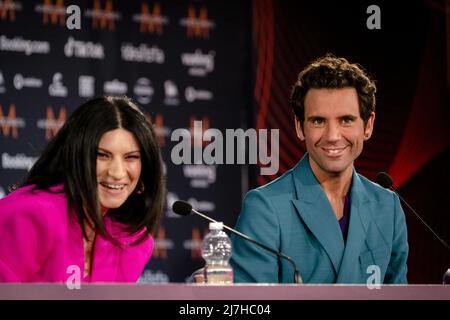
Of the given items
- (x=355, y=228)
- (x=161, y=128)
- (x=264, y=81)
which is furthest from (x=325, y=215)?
(x=264, y=81)

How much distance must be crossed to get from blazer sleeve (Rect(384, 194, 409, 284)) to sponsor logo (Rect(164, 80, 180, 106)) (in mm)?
2243

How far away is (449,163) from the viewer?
5742 millimetres

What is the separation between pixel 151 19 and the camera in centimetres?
516

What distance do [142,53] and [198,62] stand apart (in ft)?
1.22

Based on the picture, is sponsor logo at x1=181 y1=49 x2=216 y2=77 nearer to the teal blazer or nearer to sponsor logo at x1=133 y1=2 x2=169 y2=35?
sponsor logo at x1=133 y1=2 x2=169 y2=35

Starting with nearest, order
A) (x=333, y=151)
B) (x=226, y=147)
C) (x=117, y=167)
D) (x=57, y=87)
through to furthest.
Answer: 1. (x=117, y=167)
2. (x=333, y=151)
3. (x=57, y=87)
4. (x=226, y=147)

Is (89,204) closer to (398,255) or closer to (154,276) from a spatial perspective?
(398,255)

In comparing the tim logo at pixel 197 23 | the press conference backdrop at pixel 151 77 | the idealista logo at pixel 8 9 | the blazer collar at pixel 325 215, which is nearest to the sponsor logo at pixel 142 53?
the press conference backdrop at pixel 151 77

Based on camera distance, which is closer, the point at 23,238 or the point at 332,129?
the point at 23,238

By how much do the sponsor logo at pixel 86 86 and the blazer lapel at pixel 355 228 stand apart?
7.31 ft

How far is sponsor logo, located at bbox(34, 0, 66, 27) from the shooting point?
492 centimetres

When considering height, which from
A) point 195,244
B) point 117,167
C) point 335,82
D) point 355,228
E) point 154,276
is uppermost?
point 335,82

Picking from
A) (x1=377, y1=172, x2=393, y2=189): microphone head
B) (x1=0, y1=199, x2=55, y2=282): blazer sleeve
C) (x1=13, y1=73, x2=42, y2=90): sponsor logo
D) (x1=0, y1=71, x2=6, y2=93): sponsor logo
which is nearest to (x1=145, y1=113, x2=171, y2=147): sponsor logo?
(x1=13, y1=73, x2=42, y2=90): sponsor logo
